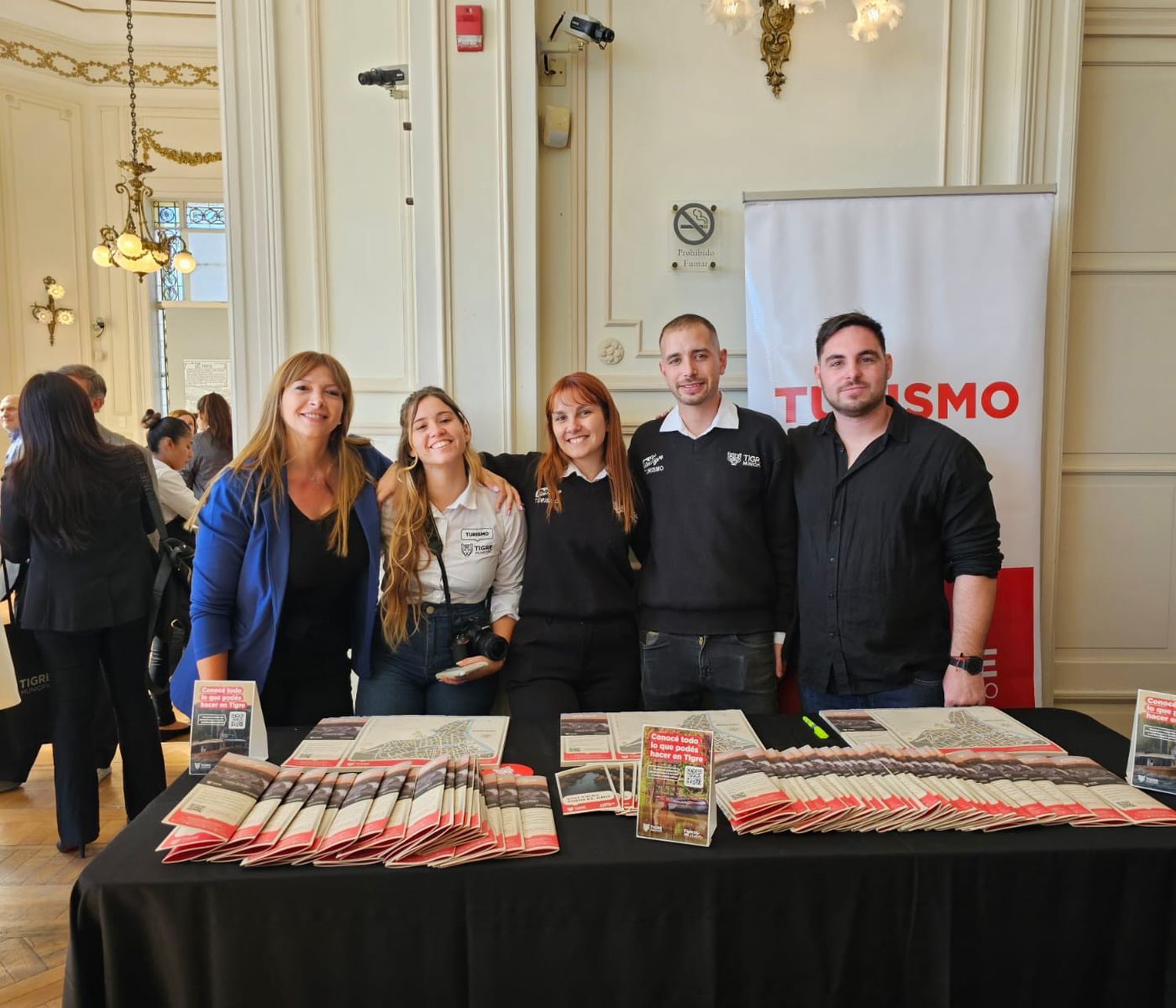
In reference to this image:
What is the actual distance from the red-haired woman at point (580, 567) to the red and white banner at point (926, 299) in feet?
2.92

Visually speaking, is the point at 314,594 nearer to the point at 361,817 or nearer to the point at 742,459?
the point at 361,817

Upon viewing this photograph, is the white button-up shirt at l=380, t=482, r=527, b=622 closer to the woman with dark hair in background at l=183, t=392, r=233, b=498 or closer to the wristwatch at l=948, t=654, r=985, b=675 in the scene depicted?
the wristwatch at l=948, t=654, r=985, b=675

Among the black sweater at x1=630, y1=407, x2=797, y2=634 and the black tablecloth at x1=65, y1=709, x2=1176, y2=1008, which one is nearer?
the black tablecloth at x1=65, y1=709, x2=1176, y2=1008

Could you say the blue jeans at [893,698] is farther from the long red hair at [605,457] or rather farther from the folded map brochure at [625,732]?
the long red hair at [605,457]

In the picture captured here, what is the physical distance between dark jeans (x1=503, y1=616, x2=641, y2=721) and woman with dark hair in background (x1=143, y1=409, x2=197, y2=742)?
1230mm

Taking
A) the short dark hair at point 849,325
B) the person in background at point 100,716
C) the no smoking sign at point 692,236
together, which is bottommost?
the person in background at point 100,716

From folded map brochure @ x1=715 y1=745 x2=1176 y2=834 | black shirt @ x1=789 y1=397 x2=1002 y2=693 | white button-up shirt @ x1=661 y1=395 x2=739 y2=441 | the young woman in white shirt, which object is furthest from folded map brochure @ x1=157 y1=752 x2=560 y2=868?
white button-up shirt @ x1=661 y1=395 x2=739 y2=441

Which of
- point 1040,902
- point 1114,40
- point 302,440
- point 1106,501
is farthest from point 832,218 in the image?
point 1040,902

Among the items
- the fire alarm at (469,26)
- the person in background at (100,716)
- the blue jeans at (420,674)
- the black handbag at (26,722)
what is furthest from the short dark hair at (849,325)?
the black handbag at (26,722)

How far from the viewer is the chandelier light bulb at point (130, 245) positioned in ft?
19.4

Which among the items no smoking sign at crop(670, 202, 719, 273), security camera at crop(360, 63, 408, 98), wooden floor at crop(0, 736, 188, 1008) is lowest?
wooden floor at crop(0, 736, 188, 1008)

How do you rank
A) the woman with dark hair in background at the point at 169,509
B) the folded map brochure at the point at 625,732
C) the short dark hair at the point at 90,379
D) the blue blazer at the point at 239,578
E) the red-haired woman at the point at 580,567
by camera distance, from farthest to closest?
the short dark hair at the point at 90,379
the woman with dark hair in background at the point at 169,509
the red-haired woman at the point at 580,567
the blue blazer at the point at 239,578
the folded map brochure at the point at 625,732

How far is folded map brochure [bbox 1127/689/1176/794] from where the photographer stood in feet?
4.75

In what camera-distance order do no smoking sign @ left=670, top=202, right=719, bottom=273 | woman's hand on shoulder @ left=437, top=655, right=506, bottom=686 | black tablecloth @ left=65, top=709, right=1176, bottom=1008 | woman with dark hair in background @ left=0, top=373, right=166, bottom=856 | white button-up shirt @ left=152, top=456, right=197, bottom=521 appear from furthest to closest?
white button-up shirt @ left=152, top=456, right=197, bottom=521 → no smoking sign @ left=670, top=202, right=719, bottom=273 → woman with dark hair in background @ left=0, top=373, right=166, bottom=856 → woman's hand on shoulder @ left=437, top=655, right=506, bottom=686 → black tablecloth @ left=65, top=709, right=1176, bottom=1008
